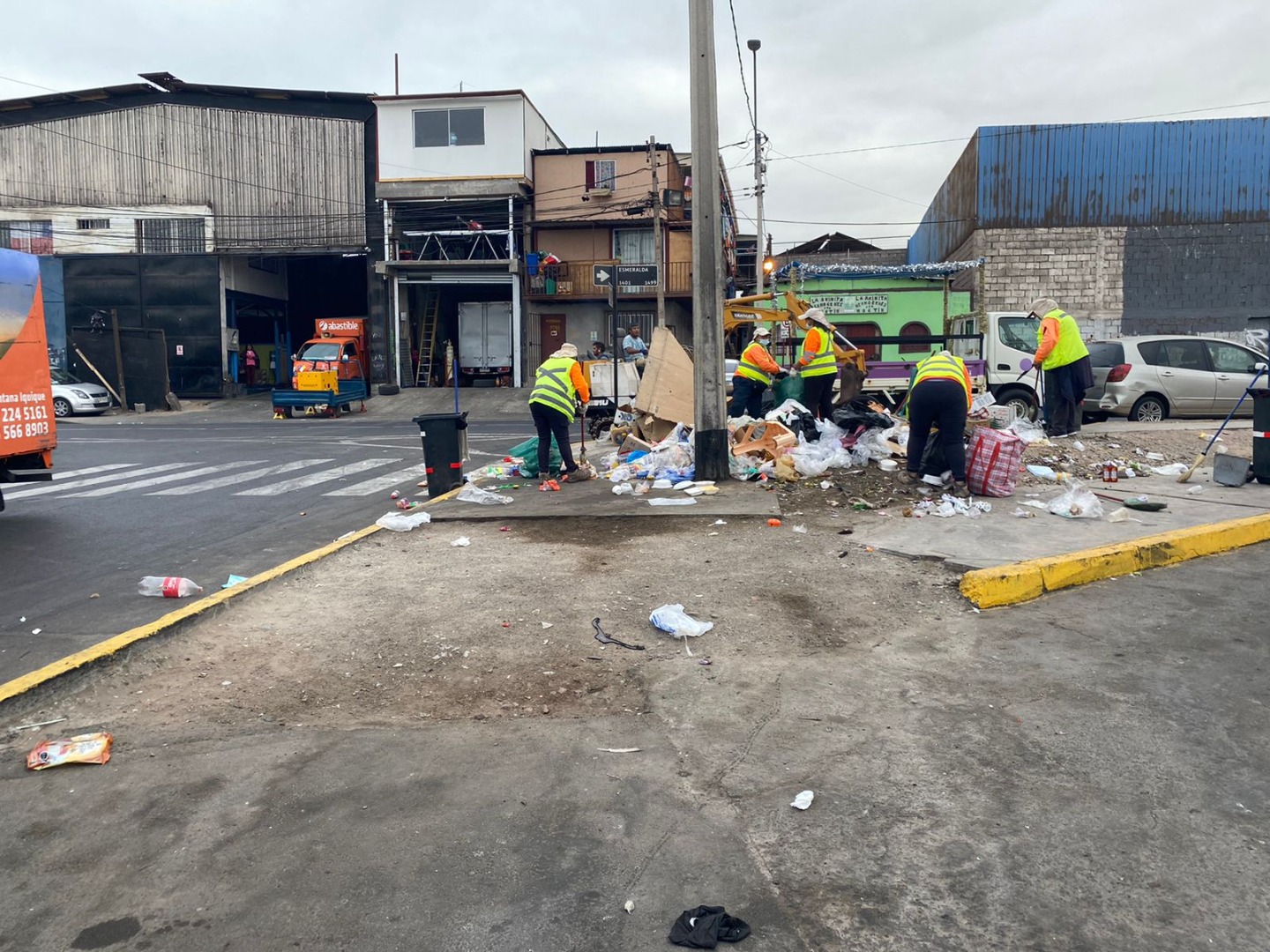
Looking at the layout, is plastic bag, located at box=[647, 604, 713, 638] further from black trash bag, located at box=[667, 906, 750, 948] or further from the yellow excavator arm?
the yellow excavator arm

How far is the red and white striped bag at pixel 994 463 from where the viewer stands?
827 centimetres

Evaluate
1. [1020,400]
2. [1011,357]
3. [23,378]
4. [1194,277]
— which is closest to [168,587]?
[23,378]

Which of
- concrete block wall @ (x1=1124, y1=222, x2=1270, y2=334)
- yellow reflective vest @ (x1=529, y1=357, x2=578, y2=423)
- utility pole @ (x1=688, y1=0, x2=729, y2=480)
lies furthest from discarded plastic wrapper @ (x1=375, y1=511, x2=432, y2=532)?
concrete block wall @ (x1=1124, y1=222, x2=1270, y2=334)

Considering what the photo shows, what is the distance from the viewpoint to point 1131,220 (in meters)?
25.8

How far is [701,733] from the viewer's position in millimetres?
3861

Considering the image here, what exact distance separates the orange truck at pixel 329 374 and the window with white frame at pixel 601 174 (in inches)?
368

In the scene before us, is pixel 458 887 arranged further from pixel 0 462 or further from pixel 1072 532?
pixel 0 462

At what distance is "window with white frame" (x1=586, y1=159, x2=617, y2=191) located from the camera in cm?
3309

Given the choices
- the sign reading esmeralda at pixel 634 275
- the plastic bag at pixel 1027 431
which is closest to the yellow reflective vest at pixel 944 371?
A: the plastic bag at pixel 1027 431

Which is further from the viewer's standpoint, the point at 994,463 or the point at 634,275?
the point at 634,275

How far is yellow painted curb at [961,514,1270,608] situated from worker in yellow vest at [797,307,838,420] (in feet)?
17.8

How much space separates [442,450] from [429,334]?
26.4 m

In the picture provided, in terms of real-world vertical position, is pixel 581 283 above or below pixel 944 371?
above

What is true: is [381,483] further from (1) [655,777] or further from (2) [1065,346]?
(1) [655,777]
